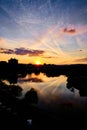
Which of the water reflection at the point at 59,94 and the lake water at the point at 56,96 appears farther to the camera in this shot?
the water reflection at the point at 59,94

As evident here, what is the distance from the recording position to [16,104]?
2761 centimetres

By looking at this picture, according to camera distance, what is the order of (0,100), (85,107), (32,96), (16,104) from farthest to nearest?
(32,96)
(85,107)
(0,100)
(16,104)

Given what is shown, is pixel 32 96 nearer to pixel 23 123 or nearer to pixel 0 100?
pixel 0 100

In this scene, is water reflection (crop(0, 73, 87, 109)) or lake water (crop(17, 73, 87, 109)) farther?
water reflection (crop(0, 73, 87, 109))

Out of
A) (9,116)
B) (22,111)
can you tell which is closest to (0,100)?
(22,111)

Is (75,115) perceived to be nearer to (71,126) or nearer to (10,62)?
(71,126)

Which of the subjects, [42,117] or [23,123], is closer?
[23,123]

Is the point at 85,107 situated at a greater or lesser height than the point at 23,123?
lesser

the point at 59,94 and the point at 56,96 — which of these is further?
the point at 59,94

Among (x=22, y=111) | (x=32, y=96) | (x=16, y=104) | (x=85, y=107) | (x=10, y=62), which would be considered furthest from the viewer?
(x=10, y=62)

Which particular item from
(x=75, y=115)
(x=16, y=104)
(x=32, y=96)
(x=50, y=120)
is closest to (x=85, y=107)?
(x=75, y=115)

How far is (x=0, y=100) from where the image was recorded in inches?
1194

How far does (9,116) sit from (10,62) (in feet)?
589

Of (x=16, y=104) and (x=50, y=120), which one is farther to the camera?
(x=16, y=104)
